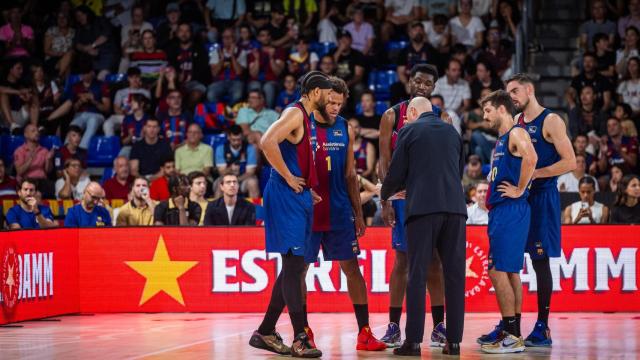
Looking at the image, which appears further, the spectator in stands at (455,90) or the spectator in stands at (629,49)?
the spectator in stands at (629,49)

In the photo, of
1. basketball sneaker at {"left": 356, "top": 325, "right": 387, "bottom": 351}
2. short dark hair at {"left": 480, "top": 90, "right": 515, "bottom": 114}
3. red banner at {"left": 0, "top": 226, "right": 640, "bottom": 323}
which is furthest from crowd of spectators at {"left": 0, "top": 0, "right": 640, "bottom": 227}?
basketball sneaker at {"left": 356, "top": 325, "right": 387, "bottom": 351}

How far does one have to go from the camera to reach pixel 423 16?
784 inches

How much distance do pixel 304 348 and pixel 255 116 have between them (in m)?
9.36

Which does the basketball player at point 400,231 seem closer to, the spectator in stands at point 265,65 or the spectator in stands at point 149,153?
the spectator in stands at point 149,153

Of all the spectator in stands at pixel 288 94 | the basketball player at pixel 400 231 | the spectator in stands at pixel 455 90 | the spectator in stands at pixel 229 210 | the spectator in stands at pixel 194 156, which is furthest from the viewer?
the spectator in stands at pixel 288 94

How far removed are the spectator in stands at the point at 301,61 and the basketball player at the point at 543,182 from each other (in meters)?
8.88

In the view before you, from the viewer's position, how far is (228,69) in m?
19.0

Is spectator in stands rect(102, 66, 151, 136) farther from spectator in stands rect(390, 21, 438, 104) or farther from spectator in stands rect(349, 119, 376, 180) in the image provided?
spectator in stands rect(390, 21, 438, 104)

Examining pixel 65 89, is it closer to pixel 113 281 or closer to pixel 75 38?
pixel 75 38

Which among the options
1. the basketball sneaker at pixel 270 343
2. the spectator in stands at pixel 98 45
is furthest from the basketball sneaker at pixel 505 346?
the spectator in stands at pixel 98 45

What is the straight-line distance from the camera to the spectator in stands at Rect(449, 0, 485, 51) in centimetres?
1895

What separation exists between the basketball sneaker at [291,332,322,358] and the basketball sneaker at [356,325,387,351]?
589 mm

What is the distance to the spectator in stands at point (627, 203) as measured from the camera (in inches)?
541

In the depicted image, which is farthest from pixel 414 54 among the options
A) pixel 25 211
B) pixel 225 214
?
pixel 25 211
